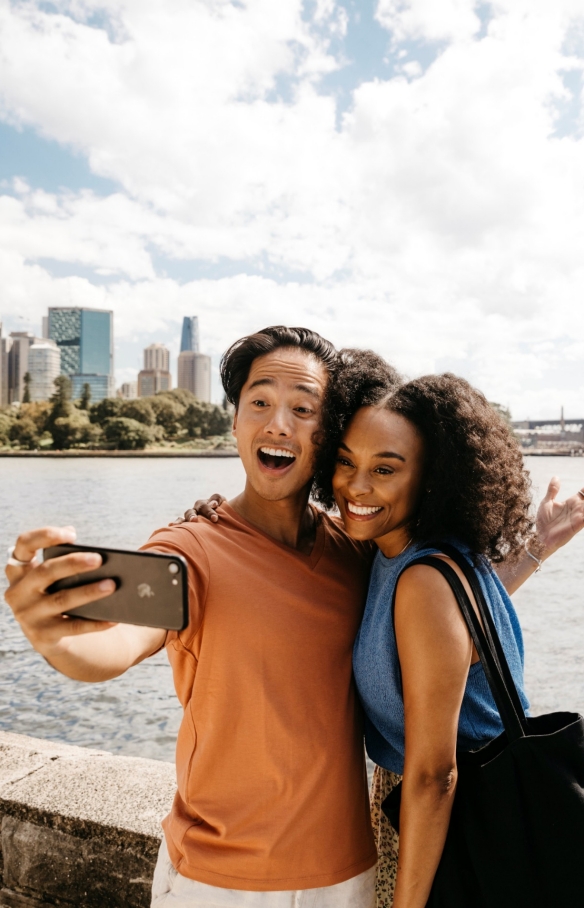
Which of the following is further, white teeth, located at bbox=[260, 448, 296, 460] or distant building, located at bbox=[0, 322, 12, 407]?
distant building, located at bbox=[0, 322, 12, 407]

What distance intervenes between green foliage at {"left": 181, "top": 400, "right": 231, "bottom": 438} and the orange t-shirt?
324 feet

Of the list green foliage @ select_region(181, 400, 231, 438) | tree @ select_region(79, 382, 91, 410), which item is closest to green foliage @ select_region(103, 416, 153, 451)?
green foliage @ select_region(181, 400, 231, 438)

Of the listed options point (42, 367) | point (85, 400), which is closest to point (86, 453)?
point (85, 400)

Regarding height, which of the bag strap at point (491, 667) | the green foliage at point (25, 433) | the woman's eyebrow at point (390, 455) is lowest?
the green foliage at point (25, 433)

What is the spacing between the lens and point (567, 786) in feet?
5.54

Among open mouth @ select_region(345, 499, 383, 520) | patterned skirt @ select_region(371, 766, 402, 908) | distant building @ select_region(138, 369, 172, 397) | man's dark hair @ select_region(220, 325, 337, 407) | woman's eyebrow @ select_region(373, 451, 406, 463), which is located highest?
distant building @ select_region(138, 369, 172, 397)

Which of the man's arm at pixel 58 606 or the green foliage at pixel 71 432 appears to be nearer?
the man's arm at pixel 58 606

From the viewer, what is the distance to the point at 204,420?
338 ft

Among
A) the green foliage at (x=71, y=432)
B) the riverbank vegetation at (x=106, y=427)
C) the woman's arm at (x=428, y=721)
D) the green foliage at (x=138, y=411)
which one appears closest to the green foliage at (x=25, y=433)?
the riverbank vegetation at (x=106, y=427)

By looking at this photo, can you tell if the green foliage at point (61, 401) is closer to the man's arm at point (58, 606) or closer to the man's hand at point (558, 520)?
the man's hand at point (558, 520)

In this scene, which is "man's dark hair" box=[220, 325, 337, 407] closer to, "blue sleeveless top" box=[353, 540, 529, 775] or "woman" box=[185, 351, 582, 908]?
"woman" box=[185, 351, 582, 908]

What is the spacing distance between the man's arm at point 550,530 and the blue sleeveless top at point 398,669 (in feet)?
2.12

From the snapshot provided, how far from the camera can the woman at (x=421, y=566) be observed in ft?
5.84

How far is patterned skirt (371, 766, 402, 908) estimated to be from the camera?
2.10 meters
